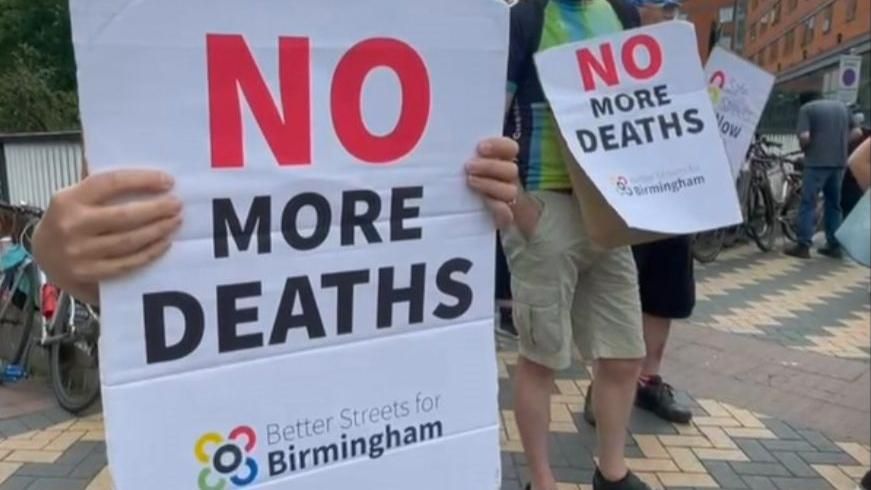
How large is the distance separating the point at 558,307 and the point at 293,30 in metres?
1.38

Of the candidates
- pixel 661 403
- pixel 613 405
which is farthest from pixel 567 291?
pixel 661 403

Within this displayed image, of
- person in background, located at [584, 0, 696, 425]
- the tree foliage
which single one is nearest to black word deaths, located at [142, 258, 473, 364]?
person in background, located at [584, 0, 696, 425]

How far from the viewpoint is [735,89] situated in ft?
10.9

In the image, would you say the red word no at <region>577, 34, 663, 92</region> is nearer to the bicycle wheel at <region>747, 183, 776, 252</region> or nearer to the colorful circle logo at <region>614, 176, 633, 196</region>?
the colorful circle logo at <region>614, 176, 633, 196</region>

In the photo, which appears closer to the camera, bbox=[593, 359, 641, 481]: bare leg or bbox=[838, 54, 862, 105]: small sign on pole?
bbox=[593, 359, 641, 481]: bare leg

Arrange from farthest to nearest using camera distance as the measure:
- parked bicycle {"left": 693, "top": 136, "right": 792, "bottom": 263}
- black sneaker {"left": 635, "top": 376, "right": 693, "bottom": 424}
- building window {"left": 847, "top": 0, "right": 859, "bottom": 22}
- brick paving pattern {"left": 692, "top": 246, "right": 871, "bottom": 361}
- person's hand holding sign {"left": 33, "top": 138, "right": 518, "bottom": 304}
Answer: parked bicycle {"left": 693, "top": 136, "right": 792, "bottom": 263}
brick paving pattern {"left": 692, "top": 246, "right": 871, "bottom": 361}
black sneaker {"left": 635, "top": 376, "right": 693, "bottom": 424}
building window {"left": 847, "top": 0, "right": 859, "bottom": 22}
person's hand holding sign {"left": 33, "top": 138, "right": 518, "bottom": 304}

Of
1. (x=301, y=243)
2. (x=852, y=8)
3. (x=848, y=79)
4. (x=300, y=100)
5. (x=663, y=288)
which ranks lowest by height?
(x=663, y=288)

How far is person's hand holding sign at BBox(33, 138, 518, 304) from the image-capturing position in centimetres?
110

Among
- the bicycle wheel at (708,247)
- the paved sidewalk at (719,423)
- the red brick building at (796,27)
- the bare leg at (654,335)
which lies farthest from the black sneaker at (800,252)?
the bare leg at (654,335)

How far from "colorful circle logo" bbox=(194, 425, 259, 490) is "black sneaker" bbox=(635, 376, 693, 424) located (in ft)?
8.55

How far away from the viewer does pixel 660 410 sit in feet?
11.6

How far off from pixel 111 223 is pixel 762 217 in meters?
8.22

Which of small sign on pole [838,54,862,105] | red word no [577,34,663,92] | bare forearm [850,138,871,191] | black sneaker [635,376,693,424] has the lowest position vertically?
black sneaker [635,376,693,424]

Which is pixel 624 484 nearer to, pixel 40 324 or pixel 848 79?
pixel 40 324
